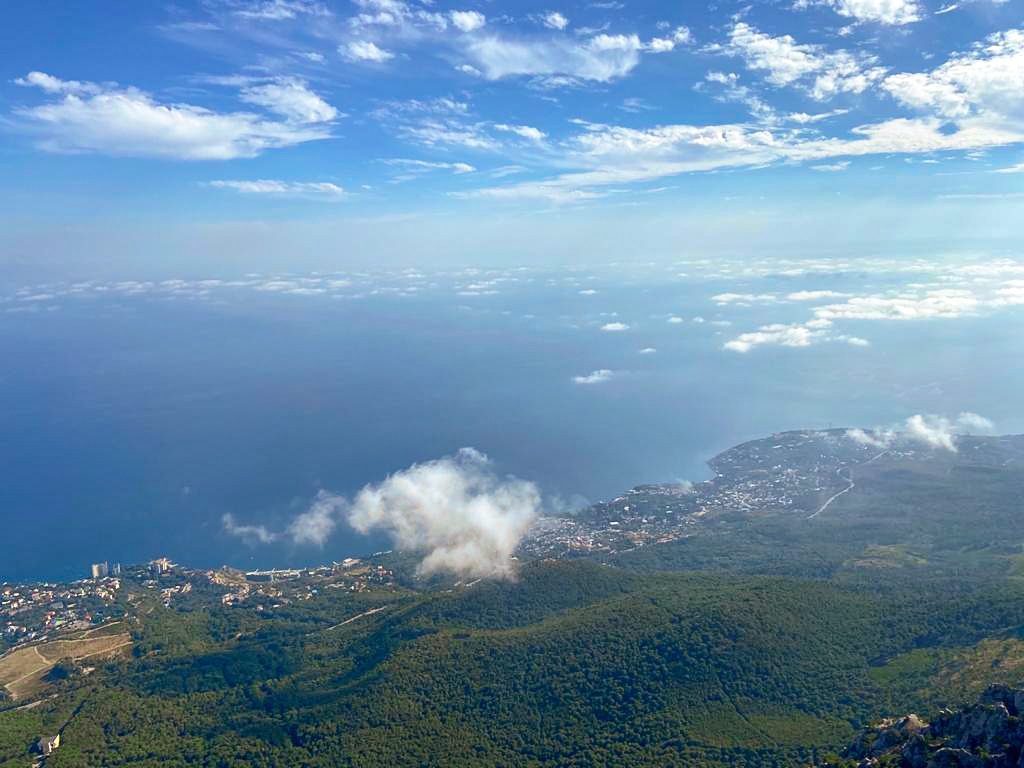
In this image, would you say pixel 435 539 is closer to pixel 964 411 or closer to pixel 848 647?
pixel 848 647

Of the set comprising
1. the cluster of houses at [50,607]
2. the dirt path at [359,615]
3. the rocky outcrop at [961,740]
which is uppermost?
the rocky outcrop at [961,740]

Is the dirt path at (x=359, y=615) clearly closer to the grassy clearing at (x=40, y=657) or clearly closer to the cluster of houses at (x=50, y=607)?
Answer: the grassy clearing at (x=40, y=657)

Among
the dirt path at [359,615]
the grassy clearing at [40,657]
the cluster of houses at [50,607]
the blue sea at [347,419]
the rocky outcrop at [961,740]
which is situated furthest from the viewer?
the blue sea at [347,419]

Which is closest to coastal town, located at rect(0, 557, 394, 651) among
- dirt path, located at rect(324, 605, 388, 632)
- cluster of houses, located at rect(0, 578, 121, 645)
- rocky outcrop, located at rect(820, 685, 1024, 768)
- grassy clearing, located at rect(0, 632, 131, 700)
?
cluster of houses, located at rect(0, 578, 121, 645)

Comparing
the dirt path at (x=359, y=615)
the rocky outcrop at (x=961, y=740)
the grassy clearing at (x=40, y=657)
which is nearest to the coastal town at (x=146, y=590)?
the grassy clearing at (x=40, y=657)

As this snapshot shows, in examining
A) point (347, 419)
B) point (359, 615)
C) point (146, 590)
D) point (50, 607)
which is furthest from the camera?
point (347, 419)

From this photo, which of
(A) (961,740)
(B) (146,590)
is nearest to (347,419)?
(B) (146,590)

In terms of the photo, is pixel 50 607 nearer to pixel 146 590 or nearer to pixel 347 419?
pixel 146 590

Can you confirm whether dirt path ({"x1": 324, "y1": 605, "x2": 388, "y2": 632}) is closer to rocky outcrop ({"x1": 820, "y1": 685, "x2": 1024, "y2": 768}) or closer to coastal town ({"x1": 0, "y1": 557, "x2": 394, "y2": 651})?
coastal town ({"x1": 0, "y1": 557, "x2": 394, "y2": 651})
